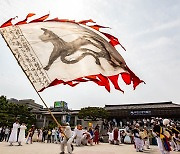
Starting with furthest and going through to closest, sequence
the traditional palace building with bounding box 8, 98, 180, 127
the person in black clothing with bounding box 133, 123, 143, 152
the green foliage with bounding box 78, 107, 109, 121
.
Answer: the green foliage with bounding box 78, 107, 109, 121, the traditional palace building with bounding box 8, 98, 180, 127, the person in black clothing with bounding box 133, 123, 143, 152

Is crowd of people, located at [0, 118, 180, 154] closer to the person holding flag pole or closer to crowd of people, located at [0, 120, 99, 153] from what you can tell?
crowd of people, located at [0, 120, 99, 153]

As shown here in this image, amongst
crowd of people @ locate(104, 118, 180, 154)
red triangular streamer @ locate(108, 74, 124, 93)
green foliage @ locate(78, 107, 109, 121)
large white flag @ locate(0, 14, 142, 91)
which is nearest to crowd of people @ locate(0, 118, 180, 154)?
crowd of people @ locate(104, 118, 180, 154)

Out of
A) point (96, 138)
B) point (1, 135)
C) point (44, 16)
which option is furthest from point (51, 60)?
point (1, 135)

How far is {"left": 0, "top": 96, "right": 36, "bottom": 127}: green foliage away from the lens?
1363 inches

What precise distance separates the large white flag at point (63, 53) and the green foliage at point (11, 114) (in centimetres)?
3112

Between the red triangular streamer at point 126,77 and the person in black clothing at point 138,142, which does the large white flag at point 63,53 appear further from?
the person in black clothing at point 138,142

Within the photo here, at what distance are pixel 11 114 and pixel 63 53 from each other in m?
35.3

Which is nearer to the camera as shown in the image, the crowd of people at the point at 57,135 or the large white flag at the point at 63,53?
the large white flag at the point at 63,53

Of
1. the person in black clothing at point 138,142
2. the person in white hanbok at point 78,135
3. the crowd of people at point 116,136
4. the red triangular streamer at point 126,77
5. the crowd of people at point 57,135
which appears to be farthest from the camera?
the person in white hanbok at point 78,135

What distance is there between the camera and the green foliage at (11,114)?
34.6 m

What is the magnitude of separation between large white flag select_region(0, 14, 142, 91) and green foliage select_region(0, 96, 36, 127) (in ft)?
102

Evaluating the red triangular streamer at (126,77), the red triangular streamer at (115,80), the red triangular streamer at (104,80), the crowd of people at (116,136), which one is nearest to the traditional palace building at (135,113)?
the crowd of people at (116,136)

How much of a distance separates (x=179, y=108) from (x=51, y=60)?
35.7 meters

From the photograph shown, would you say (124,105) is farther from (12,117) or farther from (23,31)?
(23,31)
